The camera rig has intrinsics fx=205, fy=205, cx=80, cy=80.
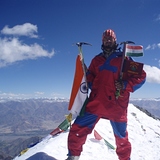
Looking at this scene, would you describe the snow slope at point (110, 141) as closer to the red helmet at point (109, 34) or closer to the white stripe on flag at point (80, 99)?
the white stripe on flag at point (80, 99)

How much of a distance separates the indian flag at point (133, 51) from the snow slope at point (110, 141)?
364 centimetres

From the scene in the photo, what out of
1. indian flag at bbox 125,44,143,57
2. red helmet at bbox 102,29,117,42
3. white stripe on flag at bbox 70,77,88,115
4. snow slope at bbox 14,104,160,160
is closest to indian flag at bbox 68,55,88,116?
white stripe on flag at bbox 70,77,88,115

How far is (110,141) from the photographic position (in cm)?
972

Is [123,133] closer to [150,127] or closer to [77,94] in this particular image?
[77,94]

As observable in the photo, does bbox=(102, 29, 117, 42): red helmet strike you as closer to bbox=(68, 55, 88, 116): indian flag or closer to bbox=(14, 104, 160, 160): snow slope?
bbox=(68, 55, 88, 116): indian flag

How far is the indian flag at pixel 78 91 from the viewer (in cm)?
568

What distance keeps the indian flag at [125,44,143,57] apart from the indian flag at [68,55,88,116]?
1.36 m

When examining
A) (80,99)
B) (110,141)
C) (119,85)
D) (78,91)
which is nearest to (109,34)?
(119,85)

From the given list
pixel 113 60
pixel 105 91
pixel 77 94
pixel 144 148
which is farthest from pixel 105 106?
pixel 144 148

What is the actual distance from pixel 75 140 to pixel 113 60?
238cm

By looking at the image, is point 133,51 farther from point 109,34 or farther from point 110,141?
point 110,141

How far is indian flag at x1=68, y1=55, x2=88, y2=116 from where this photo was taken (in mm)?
5680

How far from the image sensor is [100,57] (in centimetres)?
597

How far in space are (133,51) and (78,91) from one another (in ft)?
6.15
